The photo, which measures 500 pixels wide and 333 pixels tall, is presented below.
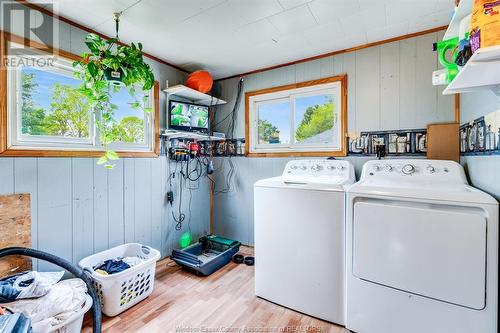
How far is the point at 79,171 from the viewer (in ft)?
6.32

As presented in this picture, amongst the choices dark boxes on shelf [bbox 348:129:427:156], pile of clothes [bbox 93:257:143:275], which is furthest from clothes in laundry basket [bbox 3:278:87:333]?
dark boxes on shelf [bbox 348:129:427:156]

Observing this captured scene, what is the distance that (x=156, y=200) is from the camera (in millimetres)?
2572

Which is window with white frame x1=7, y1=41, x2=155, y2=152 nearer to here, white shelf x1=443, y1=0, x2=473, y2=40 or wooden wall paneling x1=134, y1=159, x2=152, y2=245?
wooden wall paneling x1=134, y1=159, x2=152, y2=245

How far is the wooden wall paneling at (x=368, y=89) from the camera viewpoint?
2203 mm

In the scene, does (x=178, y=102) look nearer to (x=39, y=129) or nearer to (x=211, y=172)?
(x=211, y=172)

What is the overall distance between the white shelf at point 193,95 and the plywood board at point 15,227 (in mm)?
1573

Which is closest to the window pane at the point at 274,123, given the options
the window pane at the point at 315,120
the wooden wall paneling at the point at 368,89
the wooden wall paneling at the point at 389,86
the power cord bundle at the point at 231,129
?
the window pane at the point at 315,120

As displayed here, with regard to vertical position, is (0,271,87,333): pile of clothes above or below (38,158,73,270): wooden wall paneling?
below

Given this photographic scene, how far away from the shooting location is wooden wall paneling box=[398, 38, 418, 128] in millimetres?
2049

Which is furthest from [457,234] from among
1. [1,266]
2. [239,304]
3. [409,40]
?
[1,266]

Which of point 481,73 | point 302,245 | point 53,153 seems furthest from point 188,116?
point 481,73

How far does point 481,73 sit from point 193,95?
Answer: 8.22ft

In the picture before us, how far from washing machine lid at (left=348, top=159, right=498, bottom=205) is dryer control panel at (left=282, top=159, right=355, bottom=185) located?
183 millimetres

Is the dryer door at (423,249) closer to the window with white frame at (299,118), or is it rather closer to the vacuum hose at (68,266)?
the window with white frame at (299,118)
